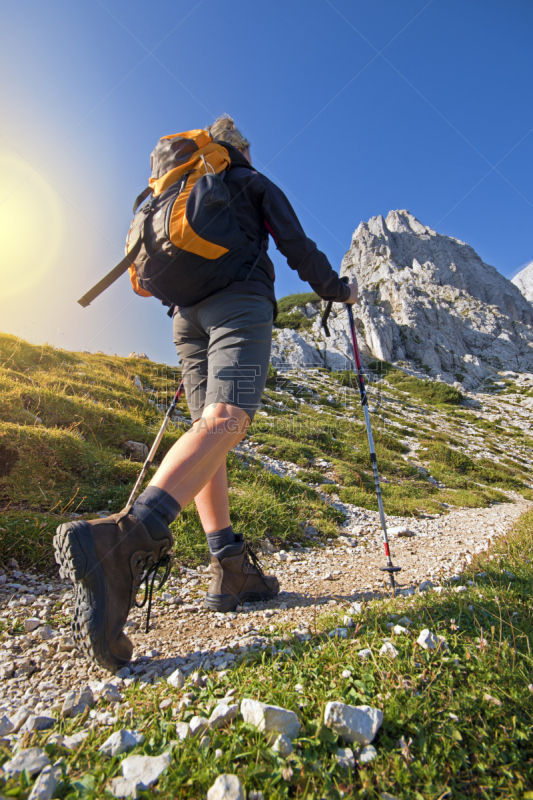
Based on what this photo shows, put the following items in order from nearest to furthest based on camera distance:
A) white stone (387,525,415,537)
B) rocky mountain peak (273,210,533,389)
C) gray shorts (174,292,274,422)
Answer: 1. gray shorts (174,292,274,422)
2. white stone (387,525,415,537)
3. rocky mountain peak (273,210,533,389)

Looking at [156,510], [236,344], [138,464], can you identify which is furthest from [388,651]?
[138,464]

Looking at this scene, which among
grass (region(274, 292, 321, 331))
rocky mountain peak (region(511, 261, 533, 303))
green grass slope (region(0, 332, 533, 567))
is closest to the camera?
green grass slope (region(0, 332, 533, 567))

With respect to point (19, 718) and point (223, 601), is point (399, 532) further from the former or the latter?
point (19, 718)

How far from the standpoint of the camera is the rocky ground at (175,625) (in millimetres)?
1787

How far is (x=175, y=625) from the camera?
257cm

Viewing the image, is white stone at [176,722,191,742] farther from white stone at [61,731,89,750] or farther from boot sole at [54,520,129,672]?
boot sole at [54,520,129,672]

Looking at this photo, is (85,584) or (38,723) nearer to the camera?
(38,723)

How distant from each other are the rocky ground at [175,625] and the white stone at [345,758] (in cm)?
84

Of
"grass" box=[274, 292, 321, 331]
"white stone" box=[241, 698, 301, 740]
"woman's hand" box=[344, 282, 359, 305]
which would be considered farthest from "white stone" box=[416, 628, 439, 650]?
"grass" box=[274, 292, 321, 331]

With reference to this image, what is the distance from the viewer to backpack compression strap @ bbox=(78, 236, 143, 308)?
7.98 ft

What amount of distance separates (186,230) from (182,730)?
243 centimetres

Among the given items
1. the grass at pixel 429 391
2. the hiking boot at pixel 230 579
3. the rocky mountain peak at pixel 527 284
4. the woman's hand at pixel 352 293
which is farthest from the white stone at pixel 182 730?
the rocky mountain peak at pixel 527 284

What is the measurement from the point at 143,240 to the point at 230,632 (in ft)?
8.80

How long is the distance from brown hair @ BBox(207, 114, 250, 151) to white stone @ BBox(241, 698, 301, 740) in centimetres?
400
